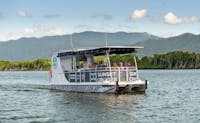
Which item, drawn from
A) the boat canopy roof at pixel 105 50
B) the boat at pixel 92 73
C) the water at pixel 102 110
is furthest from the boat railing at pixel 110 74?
the water at pixel 102 110

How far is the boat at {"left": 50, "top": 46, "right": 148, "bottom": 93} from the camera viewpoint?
47.7 meters

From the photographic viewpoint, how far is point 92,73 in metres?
49.0

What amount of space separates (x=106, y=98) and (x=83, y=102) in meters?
3.96

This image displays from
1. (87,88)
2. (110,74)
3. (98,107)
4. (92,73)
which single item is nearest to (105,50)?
(110,74)

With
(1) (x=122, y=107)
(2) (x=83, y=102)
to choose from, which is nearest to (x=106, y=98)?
(2) (x=83, y=102)

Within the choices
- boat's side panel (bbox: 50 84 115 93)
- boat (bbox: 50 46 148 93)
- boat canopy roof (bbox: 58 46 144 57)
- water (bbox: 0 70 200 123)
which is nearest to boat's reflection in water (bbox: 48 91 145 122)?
water (bbox: 0 70 200 123)

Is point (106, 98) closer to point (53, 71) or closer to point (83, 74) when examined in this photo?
point (83, 74)

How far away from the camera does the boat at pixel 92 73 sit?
4766cm

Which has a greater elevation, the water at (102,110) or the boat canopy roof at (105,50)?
the boat canopy roof at (105,50)

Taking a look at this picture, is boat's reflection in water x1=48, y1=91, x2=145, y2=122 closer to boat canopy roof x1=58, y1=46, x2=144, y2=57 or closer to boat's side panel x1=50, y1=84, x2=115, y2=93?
boat's side panel x1=50, y1=84, x2=115, y2=93

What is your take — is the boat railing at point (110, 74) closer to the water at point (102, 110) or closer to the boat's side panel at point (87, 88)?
the boat's side panel at point (87, 88)

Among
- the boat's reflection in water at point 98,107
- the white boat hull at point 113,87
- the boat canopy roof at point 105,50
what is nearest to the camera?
the boat's reflection in water at point 98,107

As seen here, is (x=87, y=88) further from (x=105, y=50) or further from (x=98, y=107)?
(x=98, y=107)

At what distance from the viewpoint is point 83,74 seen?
50250 mm
